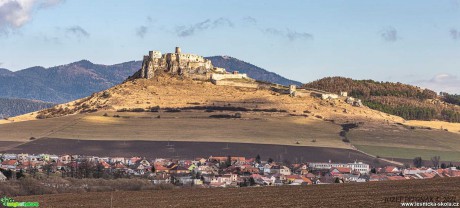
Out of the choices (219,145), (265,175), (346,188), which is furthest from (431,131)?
(346,188)

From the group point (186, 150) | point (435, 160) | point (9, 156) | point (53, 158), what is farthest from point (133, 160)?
point (435, 160)

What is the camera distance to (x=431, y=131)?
174375 mm

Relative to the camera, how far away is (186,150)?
142 meters

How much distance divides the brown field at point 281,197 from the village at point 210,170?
83.4 feet

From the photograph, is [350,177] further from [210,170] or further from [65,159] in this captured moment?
[65,159]

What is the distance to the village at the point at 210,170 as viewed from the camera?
3625 inches

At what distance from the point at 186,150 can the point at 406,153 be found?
39519mm

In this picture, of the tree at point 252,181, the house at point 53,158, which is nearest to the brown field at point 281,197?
the tree at point 252,181

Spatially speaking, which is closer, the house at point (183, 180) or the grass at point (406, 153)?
the house at point (183, 180)

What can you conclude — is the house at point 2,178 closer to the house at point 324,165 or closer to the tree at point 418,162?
the house at point 324,165

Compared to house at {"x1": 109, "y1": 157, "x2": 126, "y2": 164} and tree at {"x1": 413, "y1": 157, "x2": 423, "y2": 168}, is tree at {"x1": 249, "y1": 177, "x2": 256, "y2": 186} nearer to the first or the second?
house at {"x1": 109, "y1": 157, "x2": 126, "y2": 164}

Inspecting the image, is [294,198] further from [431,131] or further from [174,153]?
[431,131]

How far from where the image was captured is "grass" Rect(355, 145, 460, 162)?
463 ft

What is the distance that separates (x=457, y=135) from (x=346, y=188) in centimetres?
12113
